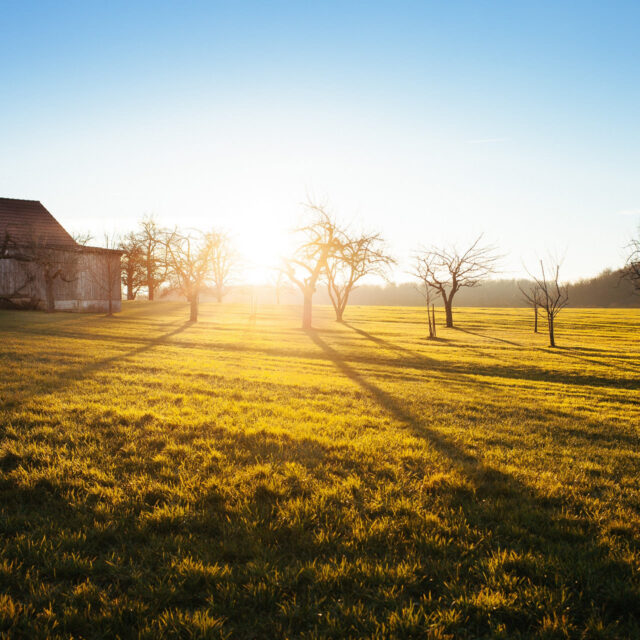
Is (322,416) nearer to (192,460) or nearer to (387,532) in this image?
(192,460)

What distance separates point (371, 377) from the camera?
12.5m

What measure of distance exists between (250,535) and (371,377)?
937cm

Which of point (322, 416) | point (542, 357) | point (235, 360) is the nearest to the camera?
point (322, 416)

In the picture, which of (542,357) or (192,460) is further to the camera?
(542,357)

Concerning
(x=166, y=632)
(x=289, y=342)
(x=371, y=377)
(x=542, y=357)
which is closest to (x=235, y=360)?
(x=371, y=377)

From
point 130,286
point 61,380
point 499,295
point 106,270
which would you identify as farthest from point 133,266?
point 499,295

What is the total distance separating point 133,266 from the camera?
176ft

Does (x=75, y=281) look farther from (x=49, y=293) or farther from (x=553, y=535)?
(x=553, y=535)

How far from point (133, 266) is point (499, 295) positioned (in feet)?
339

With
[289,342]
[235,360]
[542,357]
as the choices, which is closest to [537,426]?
[235,360]

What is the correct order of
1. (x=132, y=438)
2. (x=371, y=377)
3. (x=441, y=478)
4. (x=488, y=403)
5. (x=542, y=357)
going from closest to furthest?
(x=441, y=478) < (x=132, y=438) < (x=488, y=403) < (x=371, y=377) < (x=542, y=357)

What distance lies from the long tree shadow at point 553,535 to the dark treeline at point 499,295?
251ft

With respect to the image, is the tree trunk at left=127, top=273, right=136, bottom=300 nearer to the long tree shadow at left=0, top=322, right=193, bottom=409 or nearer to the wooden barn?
the wooden barn

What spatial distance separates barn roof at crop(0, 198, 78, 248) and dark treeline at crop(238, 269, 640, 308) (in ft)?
162
